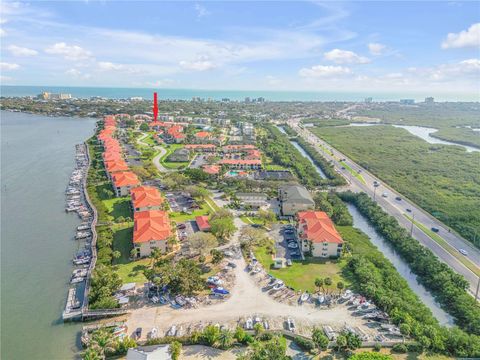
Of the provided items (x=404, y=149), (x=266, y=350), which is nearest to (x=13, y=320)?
(x=266, y=350)

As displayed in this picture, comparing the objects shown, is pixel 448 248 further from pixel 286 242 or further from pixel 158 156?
pixel 158 156

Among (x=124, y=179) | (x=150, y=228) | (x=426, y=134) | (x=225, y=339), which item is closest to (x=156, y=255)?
(x=150, y=228)

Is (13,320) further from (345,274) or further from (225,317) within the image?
(345,274)

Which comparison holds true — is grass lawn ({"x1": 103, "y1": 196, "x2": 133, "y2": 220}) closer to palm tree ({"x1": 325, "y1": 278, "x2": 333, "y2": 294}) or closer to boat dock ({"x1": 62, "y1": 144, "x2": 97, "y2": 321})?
boat dock ({"x1": 62, "y1": 144, "x2": 97, "y2": 321})

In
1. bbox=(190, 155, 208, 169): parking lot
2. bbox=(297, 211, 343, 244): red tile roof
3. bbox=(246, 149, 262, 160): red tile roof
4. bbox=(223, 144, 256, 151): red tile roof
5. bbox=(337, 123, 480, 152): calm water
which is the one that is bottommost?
bbox=(297, 211, 343, 244): red tile roof

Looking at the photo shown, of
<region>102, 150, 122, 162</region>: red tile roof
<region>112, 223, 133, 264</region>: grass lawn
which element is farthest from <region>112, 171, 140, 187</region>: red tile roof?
<region>102, 150, 122, 162</region>: red tile roof

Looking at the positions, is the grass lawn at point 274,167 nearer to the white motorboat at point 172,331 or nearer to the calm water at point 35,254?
the calm water at point 35,254
